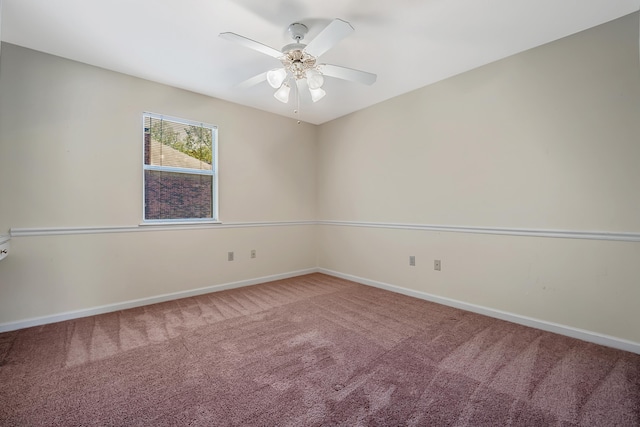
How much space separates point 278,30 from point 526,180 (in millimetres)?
2499

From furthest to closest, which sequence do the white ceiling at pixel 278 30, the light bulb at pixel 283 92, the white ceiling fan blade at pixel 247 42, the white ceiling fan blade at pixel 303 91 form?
the white ceiling fan blade at pixel 303 91
the light bulb at pixel 283 92
the white ceiling at pixel 278 30
the white ceiling fan blade at pixel 247 42

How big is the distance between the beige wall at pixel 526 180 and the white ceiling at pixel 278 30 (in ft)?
1.00

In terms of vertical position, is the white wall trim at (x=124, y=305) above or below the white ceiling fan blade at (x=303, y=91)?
below

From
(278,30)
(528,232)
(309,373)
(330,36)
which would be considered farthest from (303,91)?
(309,373)

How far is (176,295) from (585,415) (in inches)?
140

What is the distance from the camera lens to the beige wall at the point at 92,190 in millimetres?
2404

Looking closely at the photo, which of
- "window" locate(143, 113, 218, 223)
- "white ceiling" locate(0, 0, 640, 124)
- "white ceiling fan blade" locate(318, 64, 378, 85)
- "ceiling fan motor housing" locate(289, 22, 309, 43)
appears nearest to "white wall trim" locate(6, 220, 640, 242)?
"window" locate(143, 113, 218, 223)

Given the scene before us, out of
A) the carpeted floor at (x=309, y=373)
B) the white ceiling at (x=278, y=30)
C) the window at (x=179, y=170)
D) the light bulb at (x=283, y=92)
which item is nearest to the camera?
the carpeted floor at (x=309, y=373)

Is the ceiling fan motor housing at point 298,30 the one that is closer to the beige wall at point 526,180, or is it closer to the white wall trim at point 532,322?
the beige wall at point 526,180

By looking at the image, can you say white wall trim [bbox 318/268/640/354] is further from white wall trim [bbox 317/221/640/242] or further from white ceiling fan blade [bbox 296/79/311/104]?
white ceiling fan blade [bbox 296/79/311/104]

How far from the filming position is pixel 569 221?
2.28 m

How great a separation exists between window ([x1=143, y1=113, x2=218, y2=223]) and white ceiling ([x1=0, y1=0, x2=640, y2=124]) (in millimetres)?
599

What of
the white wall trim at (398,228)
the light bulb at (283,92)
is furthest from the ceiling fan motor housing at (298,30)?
the white wall trim at (398,228)

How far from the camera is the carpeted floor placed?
1.42 metres
